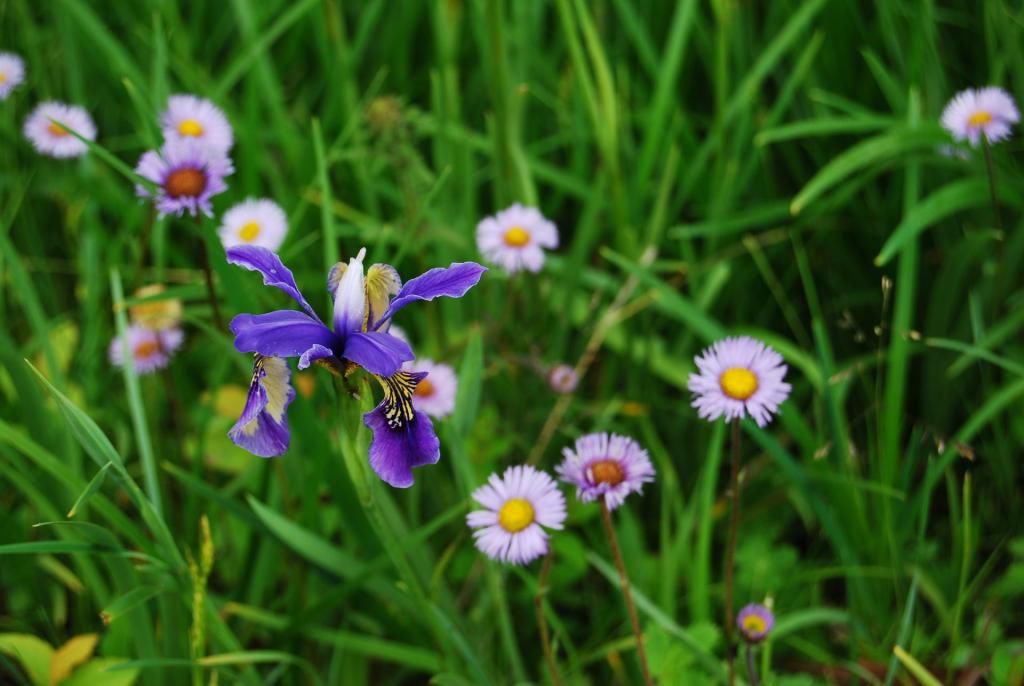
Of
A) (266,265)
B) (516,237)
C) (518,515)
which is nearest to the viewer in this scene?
(266,265)

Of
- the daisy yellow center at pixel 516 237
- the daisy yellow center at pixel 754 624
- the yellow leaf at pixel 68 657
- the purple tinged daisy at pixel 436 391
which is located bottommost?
the yellow leaf at pixel 68 657

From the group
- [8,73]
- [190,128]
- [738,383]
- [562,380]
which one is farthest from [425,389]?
[8,73]

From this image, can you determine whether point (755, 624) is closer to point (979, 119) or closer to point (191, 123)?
point (979, 119)

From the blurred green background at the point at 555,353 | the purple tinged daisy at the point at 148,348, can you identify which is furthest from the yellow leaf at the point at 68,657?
the purple tinged daisy at the point at 148,348

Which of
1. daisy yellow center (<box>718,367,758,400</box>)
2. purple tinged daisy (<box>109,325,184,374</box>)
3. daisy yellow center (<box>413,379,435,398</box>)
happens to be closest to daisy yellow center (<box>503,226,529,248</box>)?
daisy yellow center (<box>413,379,435,398</box>)

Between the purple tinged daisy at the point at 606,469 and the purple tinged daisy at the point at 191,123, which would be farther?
the purple tinged daisy at the point at 191,123

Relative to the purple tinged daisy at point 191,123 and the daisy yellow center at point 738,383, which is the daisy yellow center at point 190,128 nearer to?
the purple tinged daisy at point 191,123
